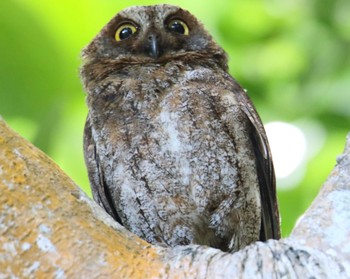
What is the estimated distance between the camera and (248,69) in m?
3.26

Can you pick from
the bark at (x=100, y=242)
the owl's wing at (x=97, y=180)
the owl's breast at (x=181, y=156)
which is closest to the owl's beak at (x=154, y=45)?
the owl's breast at (x=181, y=156)

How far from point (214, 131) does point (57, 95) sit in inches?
22.3

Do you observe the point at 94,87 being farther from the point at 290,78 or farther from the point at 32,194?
the point at 32,194

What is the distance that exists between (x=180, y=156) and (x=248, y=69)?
808mm

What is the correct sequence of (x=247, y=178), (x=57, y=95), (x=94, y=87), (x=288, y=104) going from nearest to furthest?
(x=57, y=95), (x=247, y=178), (x=94, y=87), (x=288, y=104)

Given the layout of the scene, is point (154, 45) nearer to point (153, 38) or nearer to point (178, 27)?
point (153, 38)

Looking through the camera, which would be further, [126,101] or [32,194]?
[126,101]

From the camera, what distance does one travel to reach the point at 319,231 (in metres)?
1.51

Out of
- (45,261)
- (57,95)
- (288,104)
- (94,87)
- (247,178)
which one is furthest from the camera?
(288,104)

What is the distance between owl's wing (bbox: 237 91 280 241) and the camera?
274 centimetres

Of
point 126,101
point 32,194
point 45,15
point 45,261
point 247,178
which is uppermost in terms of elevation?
point 45,15

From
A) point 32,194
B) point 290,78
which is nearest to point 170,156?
point 290,78

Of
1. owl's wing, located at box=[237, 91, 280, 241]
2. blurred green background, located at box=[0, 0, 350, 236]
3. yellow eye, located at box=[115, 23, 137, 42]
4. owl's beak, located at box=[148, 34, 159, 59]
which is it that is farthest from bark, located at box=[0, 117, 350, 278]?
yellow eye, located at box=[115, 23, 137, 42]

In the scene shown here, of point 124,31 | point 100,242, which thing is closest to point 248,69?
point 124,31
